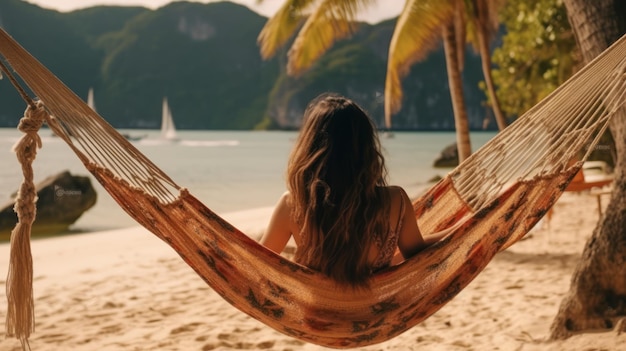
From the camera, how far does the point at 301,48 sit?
6145mm

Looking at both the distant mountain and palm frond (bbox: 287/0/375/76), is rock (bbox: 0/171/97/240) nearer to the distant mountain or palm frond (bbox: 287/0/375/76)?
palm frond (bbox: 287/0/375/76)

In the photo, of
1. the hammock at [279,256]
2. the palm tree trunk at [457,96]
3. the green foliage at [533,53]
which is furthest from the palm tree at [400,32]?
the hammock at [279,256]

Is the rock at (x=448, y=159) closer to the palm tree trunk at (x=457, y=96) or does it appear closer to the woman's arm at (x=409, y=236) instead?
the palm tree trunk at (x=457, y=96)

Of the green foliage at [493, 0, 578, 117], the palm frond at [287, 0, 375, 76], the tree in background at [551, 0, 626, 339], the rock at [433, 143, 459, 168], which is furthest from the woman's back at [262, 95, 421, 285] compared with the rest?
the rock at [433, 143, 459, 168]

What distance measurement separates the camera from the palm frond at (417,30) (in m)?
5.35

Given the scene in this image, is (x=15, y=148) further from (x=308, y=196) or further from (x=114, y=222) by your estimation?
(x=114, y=222)

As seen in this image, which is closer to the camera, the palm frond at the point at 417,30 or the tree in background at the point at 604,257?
the tree in background at the point at 604,257

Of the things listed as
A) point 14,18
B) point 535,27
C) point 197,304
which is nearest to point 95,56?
point 14,18

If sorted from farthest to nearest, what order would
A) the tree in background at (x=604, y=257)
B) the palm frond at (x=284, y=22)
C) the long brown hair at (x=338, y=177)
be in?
the palm frond at (x=284, y=22), the tree in background at (x=604, y=257), the long brown hair at (x=338, y=177)

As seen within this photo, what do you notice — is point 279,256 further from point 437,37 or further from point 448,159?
point 448,159

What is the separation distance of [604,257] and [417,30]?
149 inches

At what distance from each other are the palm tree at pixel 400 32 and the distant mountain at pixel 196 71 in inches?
1436

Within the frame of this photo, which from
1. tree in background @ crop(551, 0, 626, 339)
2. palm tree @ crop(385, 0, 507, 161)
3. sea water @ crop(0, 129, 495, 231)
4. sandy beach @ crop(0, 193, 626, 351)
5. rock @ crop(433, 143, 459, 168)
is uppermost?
palm tree @ crop(385, 0, 507, 161)

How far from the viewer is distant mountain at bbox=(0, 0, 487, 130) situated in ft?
145
